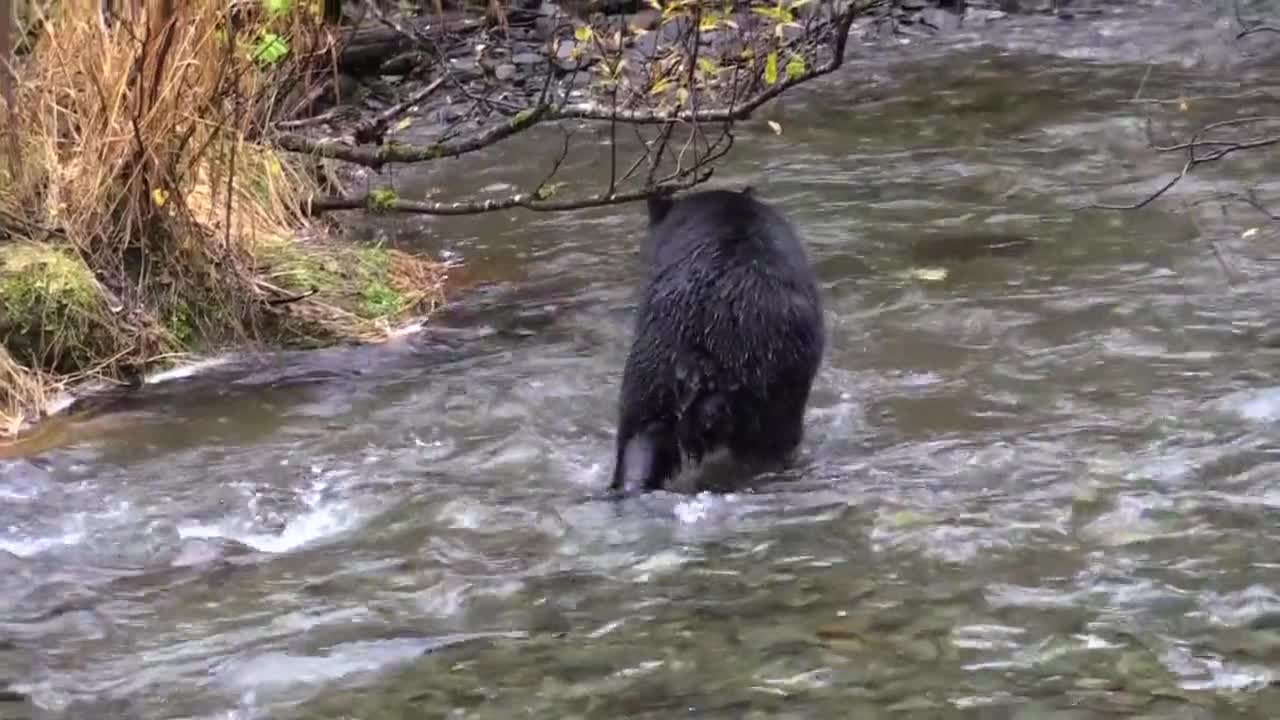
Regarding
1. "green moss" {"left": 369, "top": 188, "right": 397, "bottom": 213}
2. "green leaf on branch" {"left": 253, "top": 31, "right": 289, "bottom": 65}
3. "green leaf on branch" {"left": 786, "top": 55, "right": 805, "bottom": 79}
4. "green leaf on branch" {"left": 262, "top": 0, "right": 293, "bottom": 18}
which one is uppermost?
"green leaf on branch" {"left": 262, "top": 0, "right": 293, "bottom": 18}

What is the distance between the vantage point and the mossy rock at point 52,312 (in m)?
5.54

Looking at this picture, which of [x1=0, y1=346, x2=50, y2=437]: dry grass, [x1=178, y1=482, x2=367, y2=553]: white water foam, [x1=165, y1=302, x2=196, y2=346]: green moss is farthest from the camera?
[x1=165, y1=302, x2=196, y2=346]: green moss

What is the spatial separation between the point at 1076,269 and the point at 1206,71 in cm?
440

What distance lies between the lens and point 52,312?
5.57 metres

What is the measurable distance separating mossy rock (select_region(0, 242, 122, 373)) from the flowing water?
37 centimetres

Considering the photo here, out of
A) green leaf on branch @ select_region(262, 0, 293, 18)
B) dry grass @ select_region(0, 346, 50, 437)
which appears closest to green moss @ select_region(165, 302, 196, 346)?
dry grass @ select_region(0, 346, 50, 437)

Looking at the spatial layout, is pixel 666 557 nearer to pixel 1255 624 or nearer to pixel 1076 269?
pixel 1255 624

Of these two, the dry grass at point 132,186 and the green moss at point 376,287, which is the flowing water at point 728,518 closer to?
the green moss at point 376,287

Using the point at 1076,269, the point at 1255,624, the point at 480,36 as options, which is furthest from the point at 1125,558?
the point at 480,36

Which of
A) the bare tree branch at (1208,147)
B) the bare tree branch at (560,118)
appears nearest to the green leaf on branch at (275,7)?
the bare tree branch at (560,118)

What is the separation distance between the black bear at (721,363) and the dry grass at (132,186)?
2.01m

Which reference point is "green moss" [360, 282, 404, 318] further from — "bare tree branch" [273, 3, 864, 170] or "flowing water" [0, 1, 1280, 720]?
"bare tree branch" [273, 3, 864, 170]

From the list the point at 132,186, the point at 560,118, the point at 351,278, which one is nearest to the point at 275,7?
the point at 132,186

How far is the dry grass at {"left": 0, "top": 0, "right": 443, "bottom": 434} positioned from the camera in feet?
18.5
